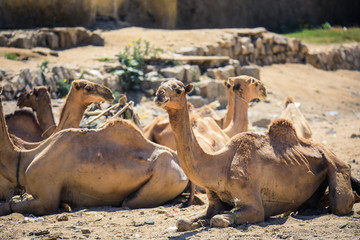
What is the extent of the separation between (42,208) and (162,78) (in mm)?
7946

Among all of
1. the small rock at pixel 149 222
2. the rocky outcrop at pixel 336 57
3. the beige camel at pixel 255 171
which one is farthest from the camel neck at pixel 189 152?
the rocky outcrop at pixel 336 57

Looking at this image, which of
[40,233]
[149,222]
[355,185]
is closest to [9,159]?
[40,233]

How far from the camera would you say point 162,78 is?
1398 centimetres

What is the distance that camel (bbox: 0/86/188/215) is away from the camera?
Answer: 6.41 metres

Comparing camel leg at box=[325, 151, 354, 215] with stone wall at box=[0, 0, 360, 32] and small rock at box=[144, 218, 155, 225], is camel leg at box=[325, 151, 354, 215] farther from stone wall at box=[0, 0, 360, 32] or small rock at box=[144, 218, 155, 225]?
stone wall at box=[0, 0, 360, 32]

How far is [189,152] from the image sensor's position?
532 cm

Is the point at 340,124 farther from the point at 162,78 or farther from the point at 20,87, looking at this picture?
the point at 20,87

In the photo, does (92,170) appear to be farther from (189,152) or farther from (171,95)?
(171,95)

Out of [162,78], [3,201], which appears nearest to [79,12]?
[162,78]

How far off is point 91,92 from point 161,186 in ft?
5.93

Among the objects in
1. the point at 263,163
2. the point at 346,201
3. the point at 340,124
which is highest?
the point at 263,163

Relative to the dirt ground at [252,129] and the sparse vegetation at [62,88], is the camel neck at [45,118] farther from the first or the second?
the sparse vegetation at [62,88]

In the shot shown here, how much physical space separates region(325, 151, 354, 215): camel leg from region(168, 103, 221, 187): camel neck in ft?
4.29

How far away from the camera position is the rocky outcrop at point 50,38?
1520 cm
